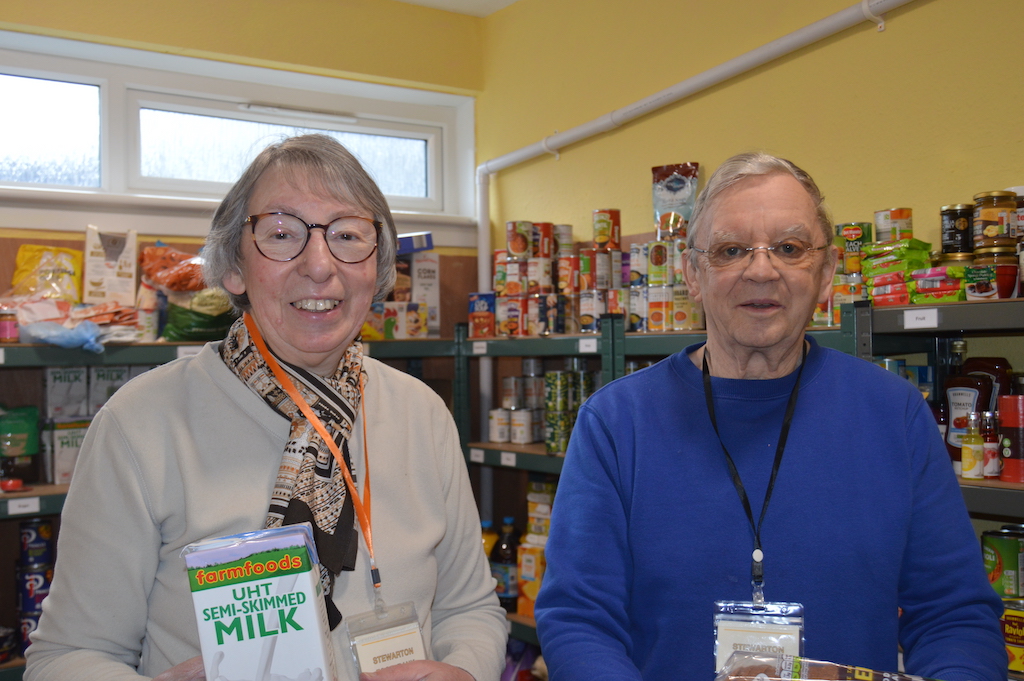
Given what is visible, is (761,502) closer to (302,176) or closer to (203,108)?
(302,176)

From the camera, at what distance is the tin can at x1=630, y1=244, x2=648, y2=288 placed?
119 inches

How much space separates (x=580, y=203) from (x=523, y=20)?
110 cm

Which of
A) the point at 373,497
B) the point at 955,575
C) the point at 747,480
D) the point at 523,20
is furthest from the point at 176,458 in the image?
the point at 523,20

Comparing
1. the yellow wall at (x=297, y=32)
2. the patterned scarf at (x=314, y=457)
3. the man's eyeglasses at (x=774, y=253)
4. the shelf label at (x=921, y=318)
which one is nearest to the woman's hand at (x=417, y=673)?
the patterned scarf at (x=314, y=457)

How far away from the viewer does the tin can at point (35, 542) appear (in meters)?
3.00

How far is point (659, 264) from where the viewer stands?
9.55 feet

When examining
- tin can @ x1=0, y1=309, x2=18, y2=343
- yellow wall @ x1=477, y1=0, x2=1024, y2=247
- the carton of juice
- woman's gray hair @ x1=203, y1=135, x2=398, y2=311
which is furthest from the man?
tin can @ x1=0, y1=309, x2=18, y2=343

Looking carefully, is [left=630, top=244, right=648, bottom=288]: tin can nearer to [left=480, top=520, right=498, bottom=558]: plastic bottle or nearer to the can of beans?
the can of beans

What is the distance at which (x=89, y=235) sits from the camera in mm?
A: 3326

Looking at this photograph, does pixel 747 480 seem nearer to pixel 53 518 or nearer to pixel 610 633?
pixel 610 633

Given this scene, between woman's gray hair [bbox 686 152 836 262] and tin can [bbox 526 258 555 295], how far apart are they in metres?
1.88

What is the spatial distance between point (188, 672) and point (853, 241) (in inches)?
82.3

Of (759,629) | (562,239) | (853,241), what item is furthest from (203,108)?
(759,629)

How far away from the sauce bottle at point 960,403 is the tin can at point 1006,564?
203 mm
